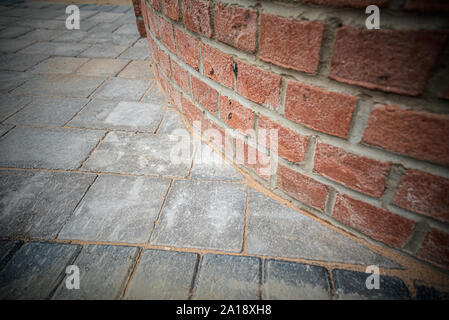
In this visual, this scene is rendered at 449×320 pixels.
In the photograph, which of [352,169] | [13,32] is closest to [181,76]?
[352,169]

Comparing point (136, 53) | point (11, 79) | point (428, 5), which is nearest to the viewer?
point (428, 5)

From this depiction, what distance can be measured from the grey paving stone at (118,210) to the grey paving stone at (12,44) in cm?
294

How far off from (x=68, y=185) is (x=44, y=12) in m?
5.08

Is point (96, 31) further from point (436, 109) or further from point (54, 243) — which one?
point (436, 109)

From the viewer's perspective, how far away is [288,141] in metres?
0.96

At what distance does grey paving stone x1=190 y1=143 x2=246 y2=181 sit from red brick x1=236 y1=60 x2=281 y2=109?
448 mm

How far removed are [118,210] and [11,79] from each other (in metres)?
2.18

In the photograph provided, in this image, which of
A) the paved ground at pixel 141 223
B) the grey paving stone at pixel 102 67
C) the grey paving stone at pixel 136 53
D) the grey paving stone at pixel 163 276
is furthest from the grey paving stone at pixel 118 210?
the grey paving stone at pixel 136 53

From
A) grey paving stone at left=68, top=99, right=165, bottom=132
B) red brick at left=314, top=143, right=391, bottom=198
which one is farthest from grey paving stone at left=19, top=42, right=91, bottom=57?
red brick at left=314, top=143, right=391, bottom=198

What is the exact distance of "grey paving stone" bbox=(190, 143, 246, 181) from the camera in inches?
50.5

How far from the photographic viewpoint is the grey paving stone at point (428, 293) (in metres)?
0.82

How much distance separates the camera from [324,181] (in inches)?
37.3

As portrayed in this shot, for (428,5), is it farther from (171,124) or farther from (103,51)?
(103,51)
